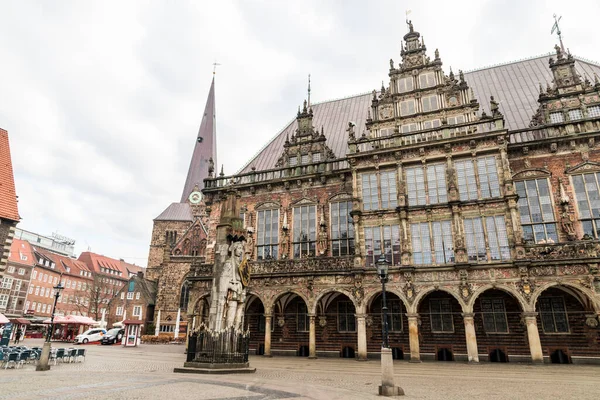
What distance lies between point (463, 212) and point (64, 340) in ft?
134

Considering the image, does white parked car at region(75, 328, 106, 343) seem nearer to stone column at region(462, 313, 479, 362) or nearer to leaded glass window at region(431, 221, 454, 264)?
leaded glass window at region(431, 221, 454, 264)

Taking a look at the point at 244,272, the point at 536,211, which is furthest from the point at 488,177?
the point at 244,272

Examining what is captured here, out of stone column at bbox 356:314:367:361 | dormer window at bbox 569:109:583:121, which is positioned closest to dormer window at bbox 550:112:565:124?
dormer window at bbox 569:109:583:121

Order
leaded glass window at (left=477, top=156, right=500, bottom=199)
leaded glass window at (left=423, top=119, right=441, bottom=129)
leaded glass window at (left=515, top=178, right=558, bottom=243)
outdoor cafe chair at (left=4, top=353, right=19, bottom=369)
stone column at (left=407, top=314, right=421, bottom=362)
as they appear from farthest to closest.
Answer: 1. leaded glass window at (left=423, top=119, right=441, bottom=129)
2. leaded glass window at (left=515, top=178, right=558, bottom=243)
3. leaded glass window at (left=477, top=156, right=500, bottom=199)
4. stone column at (left=407, top=314, right=421, bottom=362)
5. outdoor cafe chair at (left=4, top=353, right=19, bottom=369)

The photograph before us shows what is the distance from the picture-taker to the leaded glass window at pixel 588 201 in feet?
66.5

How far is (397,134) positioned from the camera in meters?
23.6

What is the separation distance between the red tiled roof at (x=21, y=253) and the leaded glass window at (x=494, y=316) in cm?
6571

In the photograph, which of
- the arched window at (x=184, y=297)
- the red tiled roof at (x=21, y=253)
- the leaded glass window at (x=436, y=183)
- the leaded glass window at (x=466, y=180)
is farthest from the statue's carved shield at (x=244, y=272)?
the red tiled roof at (x=21, y=253)

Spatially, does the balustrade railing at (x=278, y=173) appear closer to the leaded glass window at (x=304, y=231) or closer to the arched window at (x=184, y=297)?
the leaded glass window at (x=304, y=231)

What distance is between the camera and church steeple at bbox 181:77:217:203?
7000 cm

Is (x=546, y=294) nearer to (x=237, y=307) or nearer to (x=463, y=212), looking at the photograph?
(x=463, y=212)

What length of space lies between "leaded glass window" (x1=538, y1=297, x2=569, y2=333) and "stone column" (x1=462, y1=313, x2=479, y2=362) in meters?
4.12

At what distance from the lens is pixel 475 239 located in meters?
20.5

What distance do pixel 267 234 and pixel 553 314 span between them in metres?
17.7
